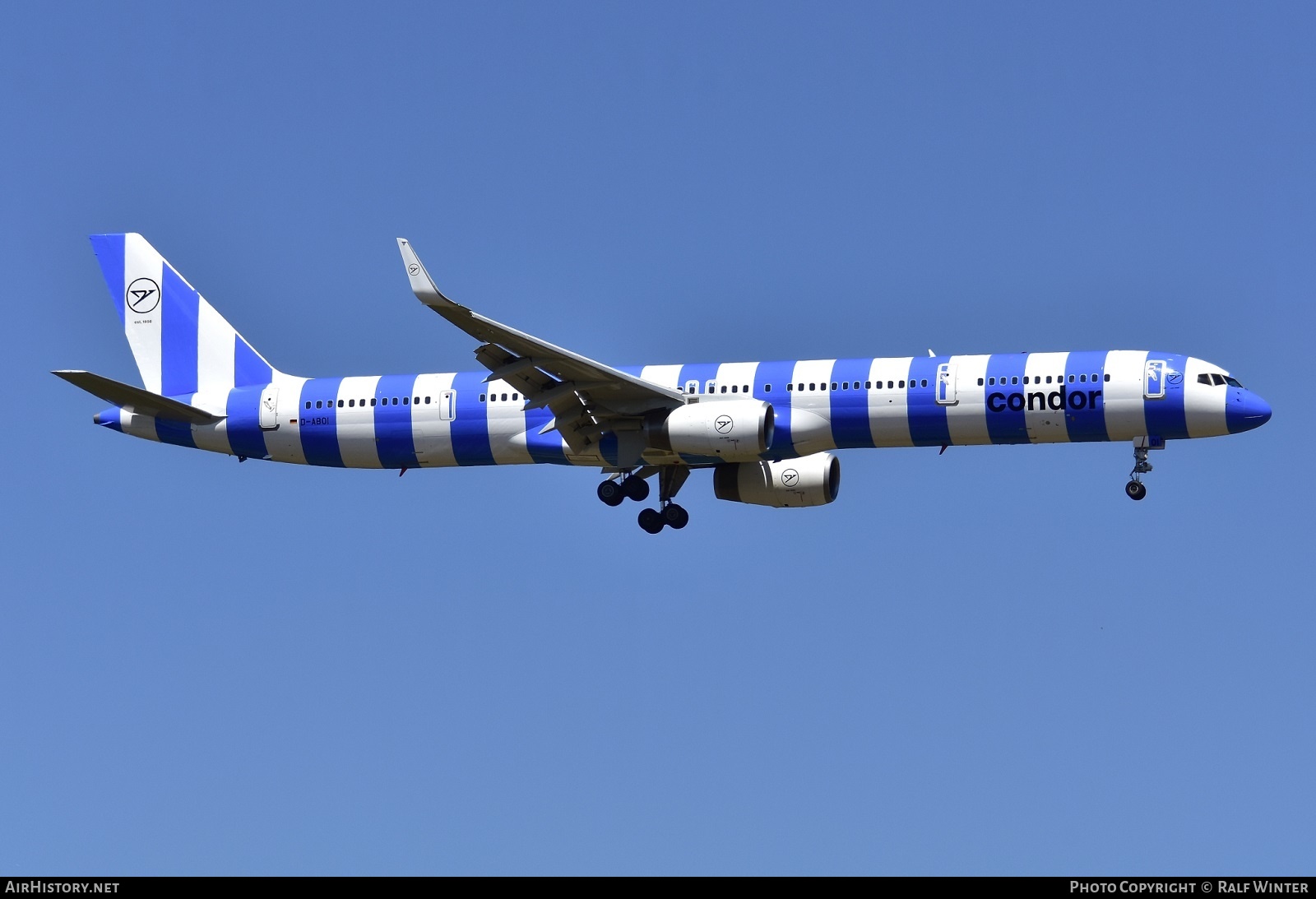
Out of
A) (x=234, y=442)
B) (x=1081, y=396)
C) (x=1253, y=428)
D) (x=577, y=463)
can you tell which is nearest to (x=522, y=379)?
(x=577, y=463)

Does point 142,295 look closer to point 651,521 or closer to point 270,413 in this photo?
point 270,413

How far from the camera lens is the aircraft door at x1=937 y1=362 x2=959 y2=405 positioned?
50812 millimetres

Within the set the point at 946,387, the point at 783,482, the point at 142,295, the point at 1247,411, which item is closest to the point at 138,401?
the point at 142,295

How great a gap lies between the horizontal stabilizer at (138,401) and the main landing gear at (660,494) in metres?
11.1

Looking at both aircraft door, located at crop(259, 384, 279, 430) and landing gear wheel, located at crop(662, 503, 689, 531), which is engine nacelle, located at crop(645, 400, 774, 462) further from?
aircraft door, located at crop(259, 384, 279, 430)

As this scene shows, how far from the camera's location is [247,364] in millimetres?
57719

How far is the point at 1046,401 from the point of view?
50.6m

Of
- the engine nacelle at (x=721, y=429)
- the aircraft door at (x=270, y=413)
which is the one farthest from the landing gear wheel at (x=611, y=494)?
the aircraft door at (x=270, y=413)

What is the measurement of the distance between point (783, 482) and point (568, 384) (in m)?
7.63

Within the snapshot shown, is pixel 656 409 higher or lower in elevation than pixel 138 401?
lower

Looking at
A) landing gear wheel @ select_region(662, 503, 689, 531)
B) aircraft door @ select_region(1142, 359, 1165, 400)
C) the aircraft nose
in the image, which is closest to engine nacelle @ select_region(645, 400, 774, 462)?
landing gear wheel @ select_region(662, 503, 689, 531)

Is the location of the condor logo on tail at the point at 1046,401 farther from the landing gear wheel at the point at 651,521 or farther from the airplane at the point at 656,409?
the landing gear wheel at the point at 651,521

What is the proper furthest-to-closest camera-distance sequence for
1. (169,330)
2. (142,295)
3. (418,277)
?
(142,295)
(169,330)
(418,277)

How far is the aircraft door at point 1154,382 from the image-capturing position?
50125mm
